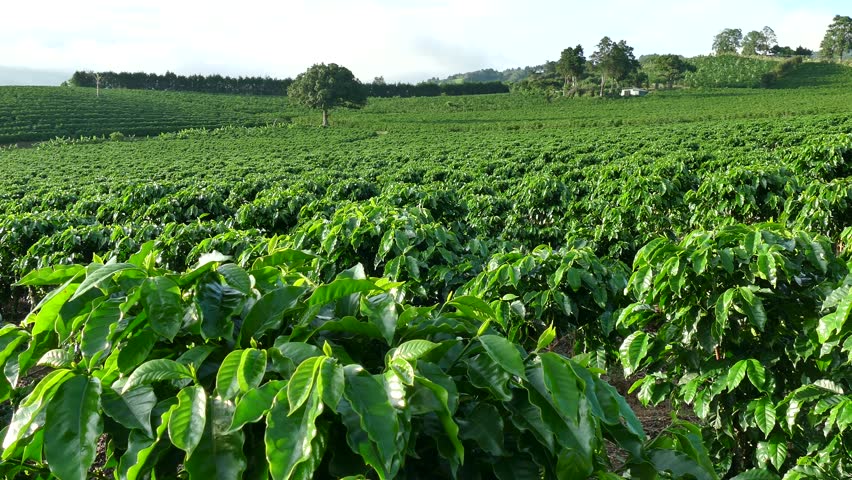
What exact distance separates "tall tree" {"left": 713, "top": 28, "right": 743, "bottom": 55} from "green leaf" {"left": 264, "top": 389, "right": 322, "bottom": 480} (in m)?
124

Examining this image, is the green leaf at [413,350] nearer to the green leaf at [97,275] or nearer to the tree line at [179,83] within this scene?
the green leaf at [97,275]

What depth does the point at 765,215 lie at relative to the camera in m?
7.18

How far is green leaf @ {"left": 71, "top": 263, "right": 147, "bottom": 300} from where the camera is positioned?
4.02 ft

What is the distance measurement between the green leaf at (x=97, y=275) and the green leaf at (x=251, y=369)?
378 mm

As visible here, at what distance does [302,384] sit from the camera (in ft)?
3.44

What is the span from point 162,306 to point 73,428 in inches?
11.7

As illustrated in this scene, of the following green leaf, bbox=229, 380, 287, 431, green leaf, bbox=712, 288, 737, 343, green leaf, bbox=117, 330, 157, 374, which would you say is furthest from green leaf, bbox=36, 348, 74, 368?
green leaf, bbox=712, 288, 737, 343

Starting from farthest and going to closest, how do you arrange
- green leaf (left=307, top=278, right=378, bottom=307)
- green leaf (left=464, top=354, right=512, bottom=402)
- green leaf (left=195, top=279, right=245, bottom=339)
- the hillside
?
the hillside → green leaf (left=307, top=278, right=378, bottom=307) → green leaf (left=195, top=279, right=245, bottom=339) → green leaf (left=464, top=354, right=512, bottom=402)

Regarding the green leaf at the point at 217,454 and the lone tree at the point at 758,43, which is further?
the lone tree at the point at 758,43

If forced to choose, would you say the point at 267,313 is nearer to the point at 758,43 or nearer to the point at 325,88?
the point at 325,88

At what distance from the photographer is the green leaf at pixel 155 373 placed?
3.85 ft

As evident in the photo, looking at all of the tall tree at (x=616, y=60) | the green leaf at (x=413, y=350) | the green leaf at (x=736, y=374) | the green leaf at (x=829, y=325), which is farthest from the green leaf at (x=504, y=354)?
the tall tree at (x=616, y=60)

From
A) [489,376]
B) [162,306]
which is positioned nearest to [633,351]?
[489,376]

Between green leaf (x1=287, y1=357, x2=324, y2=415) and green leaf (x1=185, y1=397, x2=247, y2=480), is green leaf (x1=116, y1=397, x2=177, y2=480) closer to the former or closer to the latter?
green leaf (x1=185, y1=397, x2=247, y2=480)
